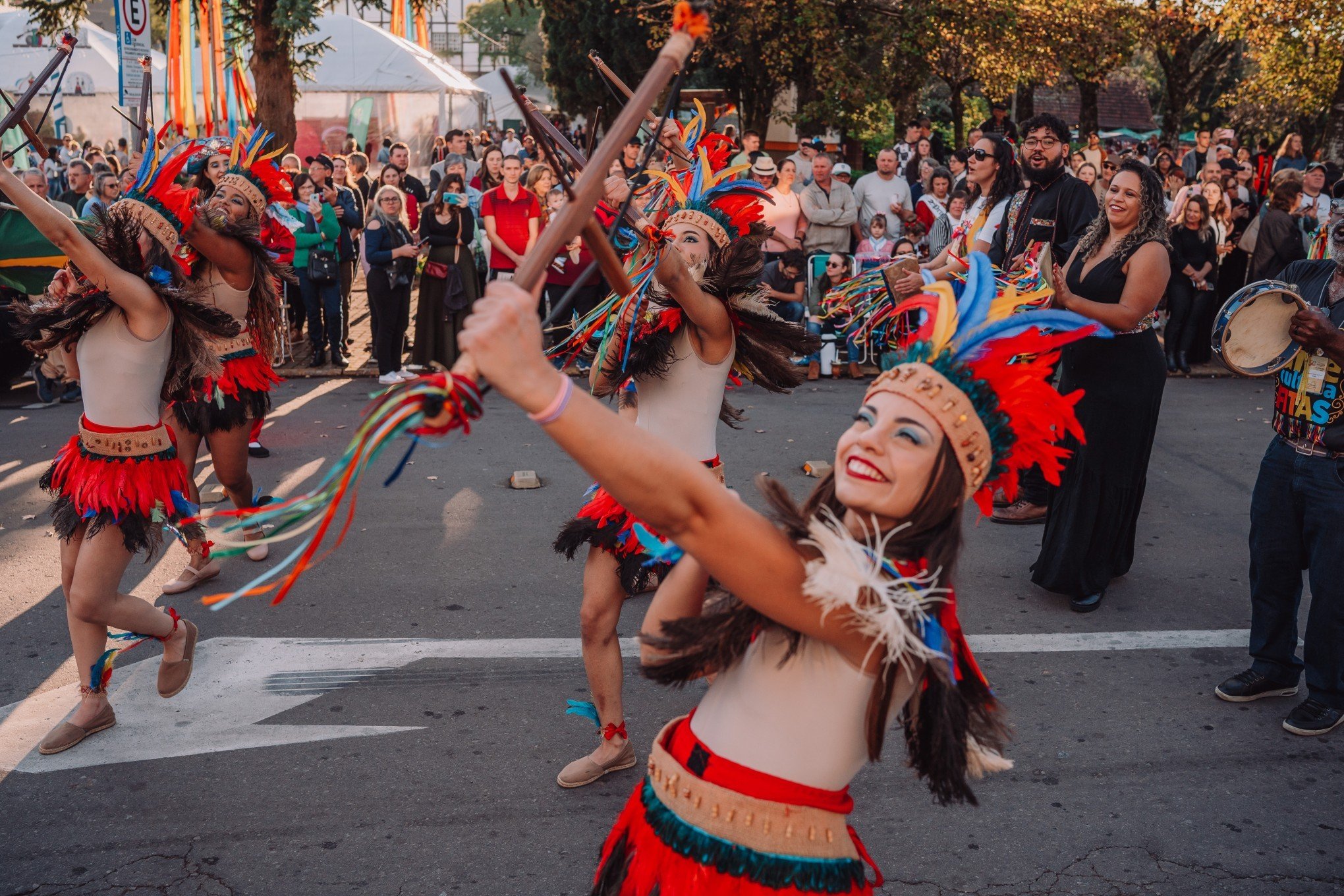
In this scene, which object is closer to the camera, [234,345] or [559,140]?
[559,140]

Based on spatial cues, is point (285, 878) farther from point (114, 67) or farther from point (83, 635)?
point (114, 67)

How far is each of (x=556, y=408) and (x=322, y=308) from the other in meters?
9.62

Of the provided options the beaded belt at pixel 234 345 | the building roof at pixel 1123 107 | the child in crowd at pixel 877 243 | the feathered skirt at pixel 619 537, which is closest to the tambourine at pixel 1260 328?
the feathered skirt at pixel 619 537

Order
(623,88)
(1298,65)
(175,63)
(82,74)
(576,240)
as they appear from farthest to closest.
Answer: (1298,65) < (82,74) < (175,63) < (576,240) < (623,88)

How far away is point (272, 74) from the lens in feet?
44.9

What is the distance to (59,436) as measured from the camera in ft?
26.6

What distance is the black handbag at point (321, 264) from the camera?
1011cm

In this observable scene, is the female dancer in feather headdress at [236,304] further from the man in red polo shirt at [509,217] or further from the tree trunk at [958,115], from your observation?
the tree trunk at [958,115]

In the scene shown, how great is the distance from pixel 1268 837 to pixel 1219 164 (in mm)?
11818

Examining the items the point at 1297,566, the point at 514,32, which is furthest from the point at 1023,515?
the point at 514,32

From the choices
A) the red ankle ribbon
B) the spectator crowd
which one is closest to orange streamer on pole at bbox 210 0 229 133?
the spectator crowd

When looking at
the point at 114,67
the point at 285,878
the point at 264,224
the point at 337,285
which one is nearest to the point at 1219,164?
the point at 337,285

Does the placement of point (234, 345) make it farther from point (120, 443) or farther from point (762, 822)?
point (762, 822)

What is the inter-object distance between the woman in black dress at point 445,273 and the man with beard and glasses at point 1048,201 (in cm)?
521
